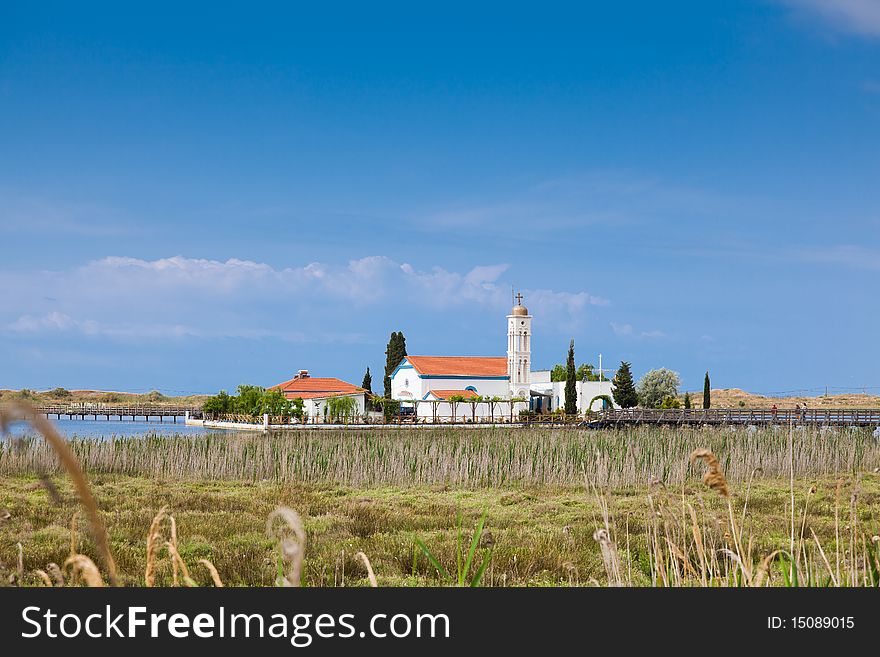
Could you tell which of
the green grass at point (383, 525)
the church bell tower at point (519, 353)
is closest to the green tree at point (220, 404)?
the church bell tower at point (519, 353)

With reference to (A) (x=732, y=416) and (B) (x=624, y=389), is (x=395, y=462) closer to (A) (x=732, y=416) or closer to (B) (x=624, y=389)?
(A) (x=732, y=416)

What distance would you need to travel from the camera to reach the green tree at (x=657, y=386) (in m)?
53.6

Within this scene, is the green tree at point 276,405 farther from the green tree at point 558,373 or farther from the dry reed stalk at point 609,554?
the dry reed stalk at point 609,554

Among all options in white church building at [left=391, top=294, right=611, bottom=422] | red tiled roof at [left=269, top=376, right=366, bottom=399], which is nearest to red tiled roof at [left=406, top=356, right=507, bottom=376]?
white church building at [left=391, top=294, right=611, bottom=422]

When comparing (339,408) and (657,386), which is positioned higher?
(657,386)

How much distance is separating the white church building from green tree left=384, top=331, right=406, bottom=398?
11.5 ft

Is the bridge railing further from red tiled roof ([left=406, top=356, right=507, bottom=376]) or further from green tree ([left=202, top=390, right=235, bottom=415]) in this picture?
green tree ([left=202, top=390, right=235, bottom=415])

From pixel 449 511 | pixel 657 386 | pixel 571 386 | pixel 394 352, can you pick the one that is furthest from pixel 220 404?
pixel 449 511

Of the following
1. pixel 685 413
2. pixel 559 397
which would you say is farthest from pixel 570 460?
pixel 559 397

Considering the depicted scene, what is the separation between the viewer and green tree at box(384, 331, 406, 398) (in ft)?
184

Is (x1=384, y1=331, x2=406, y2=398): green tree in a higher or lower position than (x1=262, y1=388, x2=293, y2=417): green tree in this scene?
higher

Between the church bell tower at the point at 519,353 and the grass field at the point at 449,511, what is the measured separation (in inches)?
1075

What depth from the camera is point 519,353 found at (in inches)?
1956

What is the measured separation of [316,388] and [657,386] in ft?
75.3
